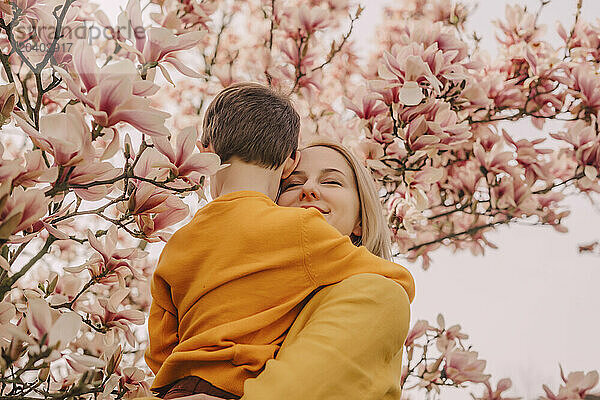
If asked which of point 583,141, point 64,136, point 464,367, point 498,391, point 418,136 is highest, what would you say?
point 64,136

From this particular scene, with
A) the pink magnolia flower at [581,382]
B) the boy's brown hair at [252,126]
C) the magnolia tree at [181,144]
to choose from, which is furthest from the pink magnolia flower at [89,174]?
the pink magnolia flower at [581,382]

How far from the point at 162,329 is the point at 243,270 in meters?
0.22

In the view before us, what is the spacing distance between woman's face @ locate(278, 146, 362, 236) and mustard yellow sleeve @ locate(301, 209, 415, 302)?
0.69ft

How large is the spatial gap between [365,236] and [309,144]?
207 millimetres

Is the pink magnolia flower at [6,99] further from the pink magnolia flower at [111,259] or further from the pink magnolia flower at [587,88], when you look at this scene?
the pink magnolia flower at [587,88]

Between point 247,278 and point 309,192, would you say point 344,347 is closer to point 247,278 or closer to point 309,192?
point 247,278

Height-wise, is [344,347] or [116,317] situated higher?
[344,347]

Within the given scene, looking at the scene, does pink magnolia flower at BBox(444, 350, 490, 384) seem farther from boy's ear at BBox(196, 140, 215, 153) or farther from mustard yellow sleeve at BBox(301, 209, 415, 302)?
boy's ear at BBox(196, 140, 215, 153)

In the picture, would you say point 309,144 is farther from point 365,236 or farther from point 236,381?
point 236,381

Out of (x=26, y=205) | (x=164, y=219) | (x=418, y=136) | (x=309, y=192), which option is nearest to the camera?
(x=26, y=205)

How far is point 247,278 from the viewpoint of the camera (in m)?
0.85

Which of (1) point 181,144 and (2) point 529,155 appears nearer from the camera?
(1) point 181,144

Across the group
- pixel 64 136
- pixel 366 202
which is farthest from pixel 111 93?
pixel 366 202

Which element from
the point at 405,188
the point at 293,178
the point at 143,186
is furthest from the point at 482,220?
the point at 143,186
